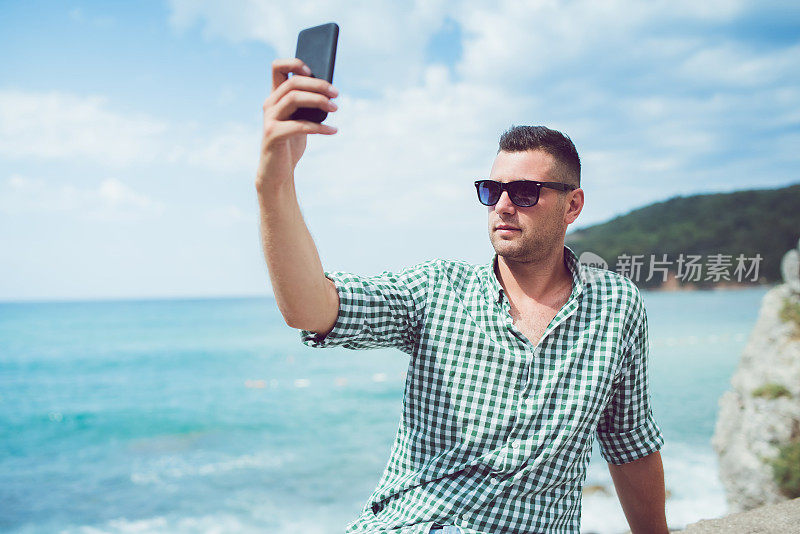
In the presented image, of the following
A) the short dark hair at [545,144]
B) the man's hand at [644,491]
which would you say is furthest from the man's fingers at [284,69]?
the man's hand at [644,491]

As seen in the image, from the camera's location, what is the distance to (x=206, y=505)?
39.8 feet

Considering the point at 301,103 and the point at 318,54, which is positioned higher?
the point at 318,54

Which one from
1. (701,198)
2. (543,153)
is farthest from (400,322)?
(701,198)

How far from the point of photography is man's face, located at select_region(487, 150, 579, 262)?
2303mm

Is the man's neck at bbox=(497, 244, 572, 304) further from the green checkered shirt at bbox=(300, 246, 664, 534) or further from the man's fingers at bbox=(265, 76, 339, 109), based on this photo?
the man's fingers at bbox=(265, 76, 339, 109)

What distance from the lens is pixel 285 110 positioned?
1.45 meters

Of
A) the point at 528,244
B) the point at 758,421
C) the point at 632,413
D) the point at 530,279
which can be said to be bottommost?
the point at 758,421

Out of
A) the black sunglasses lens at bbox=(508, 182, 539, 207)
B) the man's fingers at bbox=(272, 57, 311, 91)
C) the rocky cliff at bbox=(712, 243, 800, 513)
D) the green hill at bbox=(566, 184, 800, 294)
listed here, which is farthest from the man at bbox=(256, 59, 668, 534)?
the green hill at bbox=(566, 184, 800, 294)

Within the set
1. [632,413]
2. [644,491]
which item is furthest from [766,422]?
[632,413]

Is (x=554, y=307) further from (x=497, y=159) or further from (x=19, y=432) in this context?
(x=19, y=432)

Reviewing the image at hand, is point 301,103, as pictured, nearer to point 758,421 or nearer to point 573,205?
point 573,205

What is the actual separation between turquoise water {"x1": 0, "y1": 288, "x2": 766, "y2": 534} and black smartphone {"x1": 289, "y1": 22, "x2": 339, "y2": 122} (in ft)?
31.2

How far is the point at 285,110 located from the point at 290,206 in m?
0.27

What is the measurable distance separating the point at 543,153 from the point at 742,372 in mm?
7535
